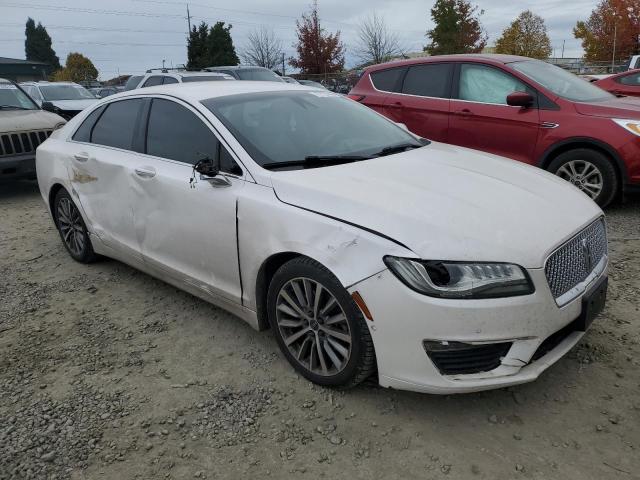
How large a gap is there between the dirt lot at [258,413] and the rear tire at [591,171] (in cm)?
204

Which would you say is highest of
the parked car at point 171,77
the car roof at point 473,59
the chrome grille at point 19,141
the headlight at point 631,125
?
the car roof at point 473,59

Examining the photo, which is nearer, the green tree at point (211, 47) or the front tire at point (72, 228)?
the front tire at point (72, 228)

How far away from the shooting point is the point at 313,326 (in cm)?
279

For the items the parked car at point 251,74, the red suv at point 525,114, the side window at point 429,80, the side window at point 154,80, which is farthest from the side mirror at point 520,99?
the parked car at point 251,74

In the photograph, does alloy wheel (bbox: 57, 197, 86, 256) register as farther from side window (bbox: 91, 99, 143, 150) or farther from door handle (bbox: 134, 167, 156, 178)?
door handle (bbox: 134, 167, 156, 178)

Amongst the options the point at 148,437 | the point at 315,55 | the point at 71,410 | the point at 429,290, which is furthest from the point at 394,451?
the point at 315,55

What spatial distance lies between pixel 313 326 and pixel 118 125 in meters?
2.46

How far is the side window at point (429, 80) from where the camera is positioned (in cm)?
648

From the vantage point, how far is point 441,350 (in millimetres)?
2344

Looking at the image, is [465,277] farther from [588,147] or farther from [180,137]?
[588,147]

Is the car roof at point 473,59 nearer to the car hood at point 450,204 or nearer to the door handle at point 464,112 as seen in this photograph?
the door handle at point 464,112

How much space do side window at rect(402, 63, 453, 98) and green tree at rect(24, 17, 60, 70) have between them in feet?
282

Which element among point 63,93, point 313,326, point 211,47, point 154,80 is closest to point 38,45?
point 211,47

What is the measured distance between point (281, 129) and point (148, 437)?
1.90m
